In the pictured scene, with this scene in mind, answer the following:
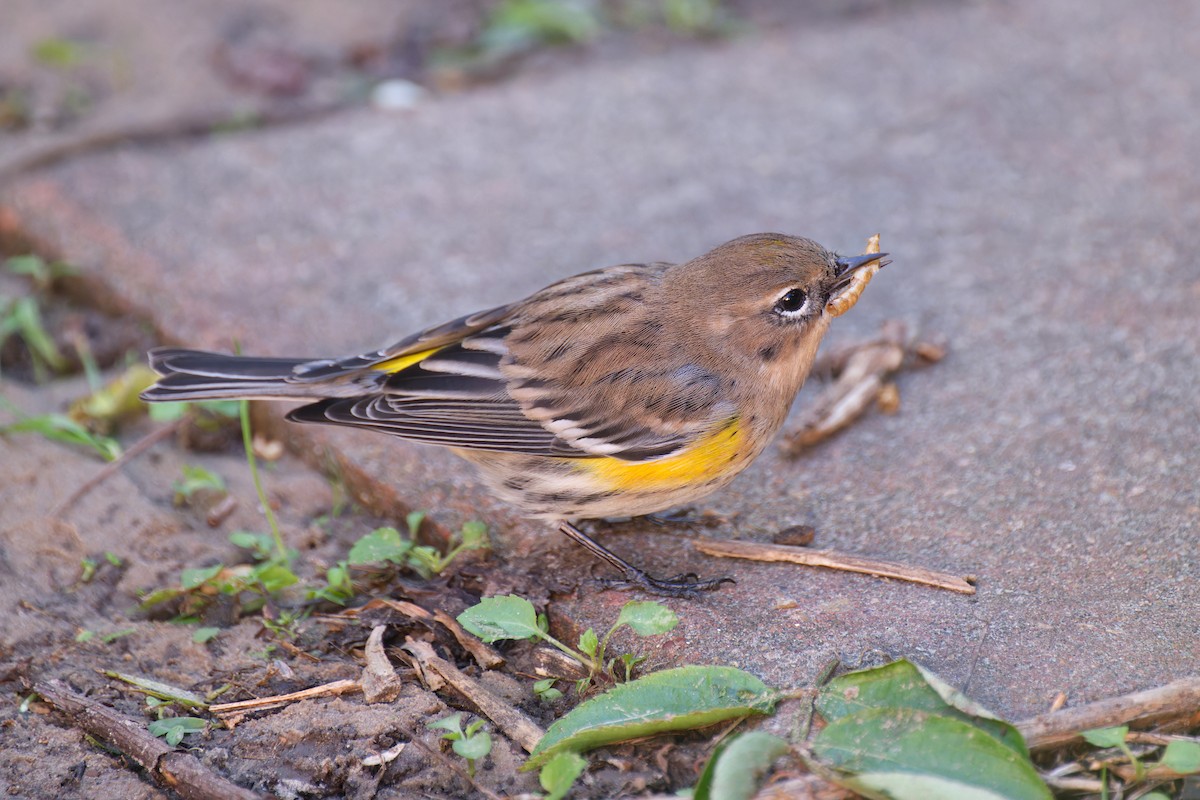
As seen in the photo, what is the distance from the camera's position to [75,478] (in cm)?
411

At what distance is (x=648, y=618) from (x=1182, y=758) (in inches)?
50.9

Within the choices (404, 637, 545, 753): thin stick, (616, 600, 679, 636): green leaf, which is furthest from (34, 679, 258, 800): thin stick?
(616, 600, 679, 636): green leaf

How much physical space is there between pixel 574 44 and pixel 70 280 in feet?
10.2

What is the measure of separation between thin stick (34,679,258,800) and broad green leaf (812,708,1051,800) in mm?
1429

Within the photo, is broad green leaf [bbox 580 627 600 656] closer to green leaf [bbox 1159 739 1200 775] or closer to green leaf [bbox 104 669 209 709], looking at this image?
green leaf [bbox 104 669 209 709]

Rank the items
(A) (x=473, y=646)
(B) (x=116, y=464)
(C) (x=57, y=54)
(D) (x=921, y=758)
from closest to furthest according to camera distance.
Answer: (D) (x=921, y=758), (A) (x=473, y=646), (B) (x=116, y=464), (C) (x=57, y=54)

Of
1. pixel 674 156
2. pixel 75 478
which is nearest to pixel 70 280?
pixel 75 478

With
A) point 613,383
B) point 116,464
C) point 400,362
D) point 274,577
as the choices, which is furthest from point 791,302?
point 116,464

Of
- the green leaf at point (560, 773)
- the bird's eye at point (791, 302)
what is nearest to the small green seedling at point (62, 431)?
the green leaf at point (560, 773)

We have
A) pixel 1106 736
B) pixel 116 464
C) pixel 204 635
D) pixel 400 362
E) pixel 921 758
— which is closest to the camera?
pixel 921 758

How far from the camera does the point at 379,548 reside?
3.58 meters

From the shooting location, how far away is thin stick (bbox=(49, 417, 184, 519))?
13.0ft

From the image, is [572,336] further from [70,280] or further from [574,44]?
[574,44]

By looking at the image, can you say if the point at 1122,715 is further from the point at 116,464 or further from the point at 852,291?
the point at 116,464
